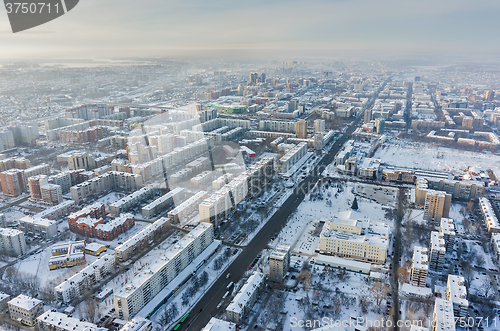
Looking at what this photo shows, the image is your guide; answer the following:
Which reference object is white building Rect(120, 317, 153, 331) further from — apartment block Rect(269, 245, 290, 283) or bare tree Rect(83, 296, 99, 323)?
apartment block Rect(269, 245, 290, 283)

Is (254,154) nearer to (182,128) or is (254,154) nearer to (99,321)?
(182,128)

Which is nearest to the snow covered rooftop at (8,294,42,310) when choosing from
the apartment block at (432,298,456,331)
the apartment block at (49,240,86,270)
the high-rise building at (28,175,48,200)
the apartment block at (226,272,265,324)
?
the apartment block at (49,240,86,270)

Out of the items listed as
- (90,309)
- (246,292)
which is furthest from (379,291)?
(90,309)

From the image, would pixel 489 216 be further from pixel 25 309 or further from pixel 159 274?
pixel 25 309

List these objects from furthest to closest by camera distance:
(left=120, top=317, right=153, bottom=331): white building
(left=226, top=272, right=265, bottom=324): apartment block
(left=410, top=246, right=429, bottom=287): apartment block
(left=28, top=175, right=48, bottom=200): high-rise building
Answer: (left=28, top=175, right=48, bottom=200): high-rise building → (left=410, top=246, right=429, bottom=287): apartment block → (left=226, top=272, right=265, bottom=324): apartment block → (left=120, top=317, right=153, bottom=331): white building

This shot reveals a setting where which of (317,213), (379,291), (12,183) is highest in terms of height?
(12,183)

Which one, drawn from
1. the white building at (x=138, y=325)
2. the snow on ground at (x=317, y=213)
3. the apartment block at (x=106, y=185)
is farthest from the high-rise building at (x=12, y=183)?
the snow on ground at (x=317, y=213)
